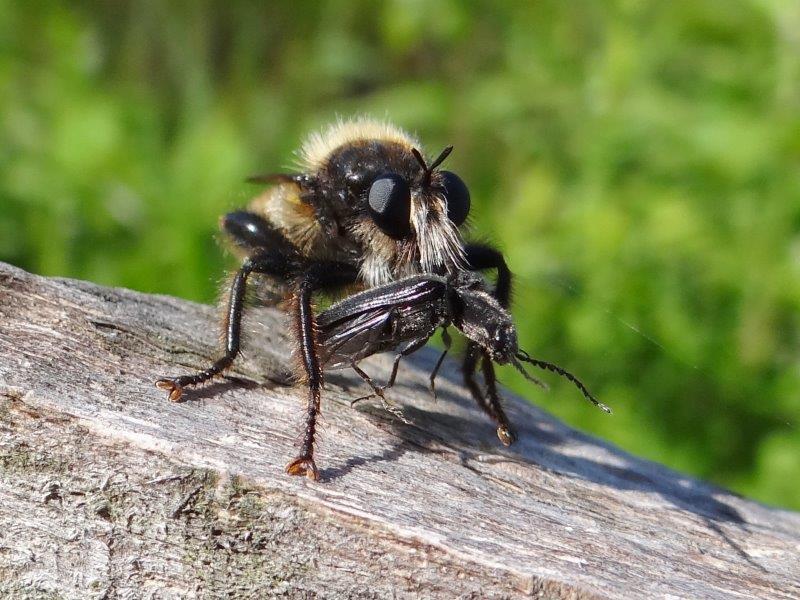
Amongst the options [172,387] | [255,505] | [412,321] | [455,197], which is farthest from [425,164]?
[255,505]

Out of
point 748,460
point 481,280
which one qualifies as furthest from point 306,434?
point 748,460

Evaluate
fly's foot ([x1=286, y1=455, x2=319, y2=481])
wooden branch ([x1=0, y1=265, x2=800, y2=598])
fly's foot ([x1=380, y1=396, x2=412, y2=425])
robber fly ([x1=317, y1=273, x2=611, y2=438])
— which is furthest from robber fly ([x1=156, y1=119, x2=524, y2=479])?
fly's foot ([x1=286, y1=455, x2=319, y2=481])

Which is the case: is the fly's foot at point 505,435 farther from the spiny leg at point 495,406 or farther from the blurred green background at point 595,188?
the blurred green background at point 595,188

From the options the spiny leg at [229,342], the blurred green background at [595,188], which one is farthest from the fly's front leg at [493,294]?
the blurred green background at [595,188]

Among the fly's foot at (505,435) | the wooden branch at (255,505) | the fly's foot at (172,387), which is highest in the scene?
the fly's foot at (505,435)

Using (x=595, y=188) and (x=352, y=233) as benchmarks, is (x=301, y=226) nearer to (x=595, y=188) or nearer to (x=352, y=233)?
(x=352, y=233)

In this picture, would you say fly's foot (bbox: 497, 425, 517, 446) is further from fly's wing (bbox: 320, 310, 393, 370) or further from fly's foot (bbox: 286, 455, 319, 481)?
fly's foot (bbox: 286, 455, 319, 481)

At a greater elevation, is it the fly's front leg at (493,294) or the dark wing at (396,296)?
the fly's front leg at (493,294)
